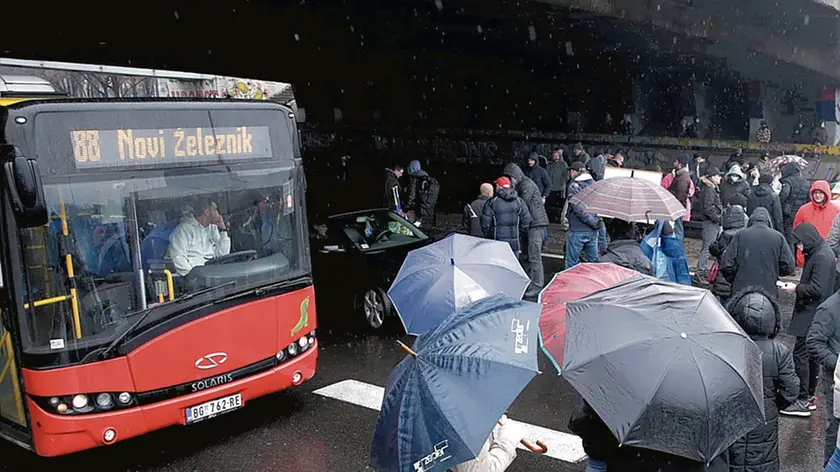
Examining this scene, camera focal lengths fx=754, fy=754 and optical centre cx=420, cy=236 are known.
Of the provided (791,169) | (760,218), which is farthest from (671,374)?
(791,169)

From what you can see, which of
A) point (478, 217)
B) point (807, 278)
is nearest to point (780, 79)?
point (478, 217)

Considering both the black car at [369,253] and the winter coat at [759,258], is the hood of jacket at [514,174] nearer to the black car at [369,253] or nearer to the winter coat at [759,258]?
the black car at [369,253]

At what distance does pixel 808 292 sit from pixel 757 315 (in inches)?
117

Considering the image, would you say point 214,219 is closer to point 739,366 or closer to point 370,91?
point 739,366

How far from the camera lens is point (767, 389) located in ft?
15.4

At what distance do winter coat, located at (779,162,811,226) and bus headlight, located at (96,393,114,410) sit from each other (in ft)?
41.8

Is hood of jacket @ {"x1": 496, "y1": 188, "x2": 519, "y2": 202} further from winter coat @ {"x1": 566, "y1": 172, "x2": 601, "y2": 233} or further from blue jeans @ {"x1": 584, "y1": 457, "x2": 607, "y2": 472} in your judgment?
blue jeans @ {"x1": 584, "y1": 457, "x2": 607, "y2": 472}

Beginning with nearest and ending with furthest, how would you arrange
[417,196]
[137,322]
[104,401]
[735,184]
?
1. [104,401]
2. [137,322]
3. [735,184]
4. [417,196]

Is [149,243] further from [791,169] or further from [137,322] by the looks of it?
[791,169]

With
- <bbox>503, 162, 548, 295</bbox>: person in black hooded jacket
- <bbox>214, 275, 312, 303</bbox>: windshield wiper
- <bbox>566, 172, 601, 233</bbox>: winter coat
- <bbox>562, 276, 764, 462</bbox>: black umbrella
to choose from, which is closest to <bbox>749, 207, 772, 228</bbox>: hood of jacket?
<bbox>566, 172, 601, 233</bbox>: winter coat

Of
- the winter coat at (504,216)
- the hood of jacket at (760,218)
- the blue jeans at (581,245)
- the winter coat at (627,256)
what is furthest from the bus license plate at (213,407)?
the blue jeans at (581,245)

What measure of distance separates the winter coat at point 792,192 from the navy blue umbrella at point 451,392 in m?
12.1

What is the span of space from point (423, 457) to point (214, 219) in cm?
385

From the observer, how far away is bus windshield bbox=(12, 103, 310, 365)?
19.1 ft
